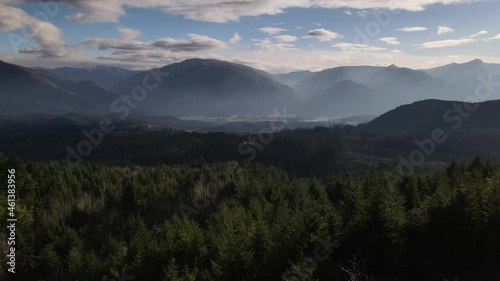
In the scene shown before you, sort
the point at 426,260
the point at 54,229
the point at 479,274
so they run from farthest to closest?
the point at 54,229 < the point at 426,260 < the point at 479,274

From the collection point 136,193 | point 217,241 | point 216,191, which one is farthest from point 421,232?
point 136,193

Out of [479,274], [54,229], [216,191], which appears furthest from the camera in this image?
[216,191]

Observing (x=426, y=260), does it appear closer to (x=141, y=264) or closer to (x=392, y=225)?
(x=392, y=225)

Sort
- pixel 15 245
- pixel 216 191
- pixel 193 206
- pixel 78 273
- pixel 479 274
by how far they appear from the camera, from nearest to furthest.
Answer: pixel 479 274 < pixel 78 273 < pixel 15 245 < pixel 193 206 < pixel 216 191

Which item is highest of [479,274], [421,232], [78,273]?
[421,232]

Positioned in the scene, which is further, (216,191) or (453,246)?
(216,191)

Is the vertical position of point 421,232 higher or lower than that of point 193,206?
higher

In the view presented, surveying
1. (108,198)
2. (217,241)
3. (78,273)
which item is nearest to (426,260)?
(217,241)

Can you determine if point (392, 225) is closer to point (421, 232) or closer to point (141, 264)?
point (421, 232)

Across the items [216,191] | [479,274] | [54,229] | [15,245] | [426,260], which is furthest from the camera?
[216,191]
